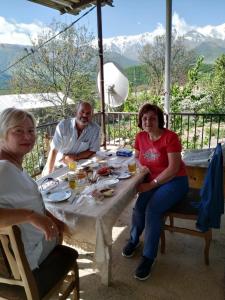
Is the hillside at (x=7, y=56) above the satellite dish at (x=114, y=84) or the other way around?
above

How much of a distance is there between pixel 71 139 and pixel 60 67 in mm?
5376

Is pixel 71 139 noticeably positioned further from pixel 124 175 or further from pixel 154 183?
pixel 154 183

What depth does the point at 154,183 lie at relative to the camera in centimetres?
195

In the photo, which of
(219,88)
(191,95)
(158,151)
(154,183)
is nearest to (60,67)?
(191,95)

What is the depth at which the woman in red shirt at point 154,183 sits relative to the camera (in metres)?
1.83

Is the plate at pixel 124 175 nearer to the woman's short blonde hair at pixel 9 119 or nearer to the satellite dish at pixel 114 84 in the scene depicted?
the woman's short blonde hair at pixel 9 119

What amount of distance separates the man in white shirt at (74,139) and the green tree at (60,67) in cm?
493

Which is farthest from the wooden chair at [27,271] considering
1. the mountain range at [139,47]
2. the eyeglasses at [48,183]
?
the mountain range at [139,47]

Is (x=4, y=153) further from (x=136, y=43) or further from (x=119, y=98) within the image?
(x=136, y=43)

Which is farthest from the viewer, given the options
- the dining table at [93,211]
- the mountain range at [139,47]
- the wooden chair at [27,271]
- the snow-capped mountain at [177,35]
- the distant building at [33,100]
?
the snow-capped mountain at [177,35]

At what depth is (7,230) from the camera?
0.95m

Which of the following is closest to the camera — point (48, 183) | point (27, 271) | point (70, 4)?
point (27, 271)

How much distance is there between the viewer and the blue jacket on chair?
64.9 inches

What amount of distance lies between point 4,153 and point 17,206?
26 centimetres
